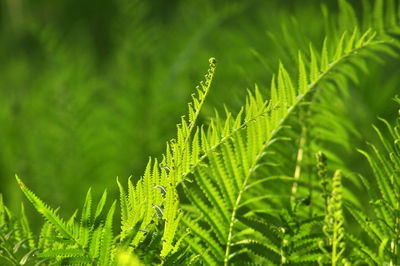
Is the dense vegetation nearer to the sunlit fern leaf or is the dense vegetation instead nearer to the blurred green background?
the sunlit fern leaf

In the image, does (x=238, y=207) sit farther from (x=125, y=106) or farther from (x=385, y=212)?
(x=125, y=106)

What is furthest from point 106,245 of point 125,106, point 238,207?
point 125,106

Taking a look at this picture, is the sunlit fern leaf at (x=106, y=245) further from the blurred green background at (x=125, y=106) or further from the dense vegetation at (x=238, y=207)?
the blurred green background at (x=125, y=106)

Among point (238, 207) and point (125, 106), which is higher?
point (125, 106)

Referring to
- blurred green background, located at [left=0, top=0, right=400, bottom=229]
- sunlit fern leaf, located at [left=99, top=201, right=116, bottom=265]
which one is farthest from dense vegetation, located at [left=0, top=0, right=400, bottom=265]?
blurred green background, located at [left=0, top=0, right=400, bottom=229]

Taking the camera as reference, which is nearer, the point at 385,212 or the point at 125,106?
the point at 385,212

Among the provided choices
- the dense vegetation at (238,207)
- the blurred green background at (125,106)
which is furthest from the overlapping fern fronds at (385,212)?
the blurred green background at (125,106)

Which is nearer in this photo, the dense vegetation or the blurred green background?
the dense vegetation

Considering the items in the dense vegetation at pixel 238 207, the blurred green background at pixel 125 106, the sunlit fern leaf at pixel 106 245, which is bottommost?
the sunlit fern leaf at pixel 106 245

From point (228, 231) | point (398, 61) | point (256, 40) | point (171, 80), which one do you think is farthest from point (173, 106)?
point (398, 61)

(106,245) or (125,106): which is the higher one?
(125,106)

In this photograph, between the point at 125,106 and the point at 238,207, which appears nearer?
the point at 238,207

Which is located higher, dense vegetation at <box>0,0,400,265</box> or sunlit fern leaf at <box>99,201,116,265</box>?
dense vegetation at <box>0,0,400,265</box>

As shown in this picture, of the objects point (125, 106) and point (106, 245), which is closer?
point (106, 245)
